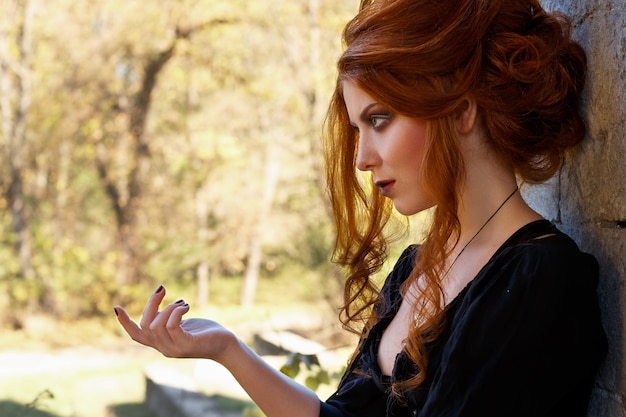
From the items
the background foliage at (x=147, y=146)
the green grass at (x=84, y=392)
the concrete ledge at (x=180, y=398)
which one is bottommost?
the green grass at (x=84, y=392)

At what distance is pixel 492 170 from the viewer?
4.18ft

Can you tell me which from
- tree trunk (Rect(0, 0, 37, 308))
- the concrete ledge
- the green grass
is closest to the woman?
the concrete ledge

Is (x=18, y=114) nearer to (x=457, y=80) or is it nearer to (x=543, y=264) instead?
(x=457, y=80)

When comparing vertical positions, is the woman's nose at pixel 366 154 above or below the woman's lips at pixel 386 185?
above

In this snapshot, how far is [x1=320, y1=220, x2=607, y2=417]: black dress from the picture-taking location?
3.55 ft

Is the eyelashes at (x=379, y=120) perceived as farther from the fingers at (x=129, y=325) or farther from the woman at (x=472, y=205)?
the fingers at (x=129, y=325)

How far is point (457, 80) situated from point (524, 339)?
0.39m

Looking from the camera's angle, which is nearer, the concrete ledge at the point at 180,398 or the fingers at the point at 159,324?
the fingers at the point at 159,324

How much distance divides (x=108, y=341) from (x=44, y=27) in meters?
3.73

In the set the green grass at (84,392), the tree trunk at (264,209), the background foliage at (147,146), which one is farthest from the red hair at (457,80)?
the tree trunk at (264,209)

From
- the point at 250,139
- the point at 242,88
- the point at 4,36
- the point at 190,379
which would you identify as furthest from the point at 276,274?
the point at 190,379

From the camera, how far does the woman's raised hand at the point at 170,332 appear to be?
124cm

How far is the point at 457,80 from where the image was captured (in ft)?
3.96

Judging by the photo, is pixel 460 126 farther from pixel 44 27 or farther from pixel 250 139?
pixel 250 139
